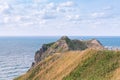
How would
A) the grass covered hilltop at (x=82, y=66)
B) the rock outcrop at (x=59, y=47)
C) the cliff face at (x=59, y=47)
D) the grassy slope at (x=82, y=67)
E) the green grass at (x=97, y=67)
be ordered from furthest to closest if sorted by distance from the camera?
1. the rock outcrop at (x=59, y=47)
2. the cliff face at (x=59, y=47)
3. the grass covered hilltop at (x=82, y=66)
4. the grassy slope at (x=82, y=67)
5. the green grass at (x=97, y=67)

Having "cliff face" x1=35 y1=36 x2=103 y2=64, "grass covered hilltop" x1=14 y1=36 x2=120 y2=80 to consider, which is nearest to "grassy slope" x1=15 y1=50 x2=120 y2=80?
"grass covered hilltop" x1=14 y1=36 x2=120 y2=80

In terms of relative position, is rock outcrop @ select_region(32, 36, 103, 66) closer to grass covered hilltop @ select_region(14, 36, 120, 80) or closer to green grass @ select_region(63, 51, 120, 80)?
grass covered hilltop @ select_region(14, 36, 120, 80)

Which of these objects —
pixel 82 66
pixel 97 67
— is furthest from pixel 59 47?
pixel 97 67

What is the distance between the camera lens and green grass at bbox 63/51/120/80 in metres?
64.5

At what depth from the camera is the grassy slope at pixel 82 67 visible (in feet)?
212

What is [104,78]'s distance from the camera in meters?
62.0

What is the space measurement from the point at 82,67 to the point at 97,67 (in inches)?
151

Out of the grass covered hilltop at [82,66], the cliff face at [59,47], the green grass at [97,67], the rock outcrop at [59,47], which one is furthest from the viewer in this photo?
the rock outcrop at [59,47]

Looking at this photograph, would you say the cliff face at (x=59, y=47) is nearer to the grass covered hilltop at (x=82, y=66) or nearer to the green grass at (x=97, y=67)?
the grass covered hilltop at (x=82, y=66)

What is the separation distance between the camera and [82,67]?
70375 millimetres

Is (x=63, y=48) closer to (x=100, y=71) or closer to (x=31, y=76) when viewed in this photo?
(x=31, y=76)

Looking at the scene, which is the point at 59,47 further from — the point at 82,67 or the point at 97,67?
the point at 97,67

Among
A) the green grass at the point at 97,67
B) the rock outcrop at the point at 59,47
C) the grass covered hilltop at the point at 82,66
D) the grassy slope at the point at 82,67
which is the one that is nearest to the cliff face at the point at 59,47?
the rock outcrop at the point at 59,47

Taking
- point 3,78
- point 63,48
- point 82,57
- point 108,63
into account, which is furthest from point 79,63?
point 3,78
